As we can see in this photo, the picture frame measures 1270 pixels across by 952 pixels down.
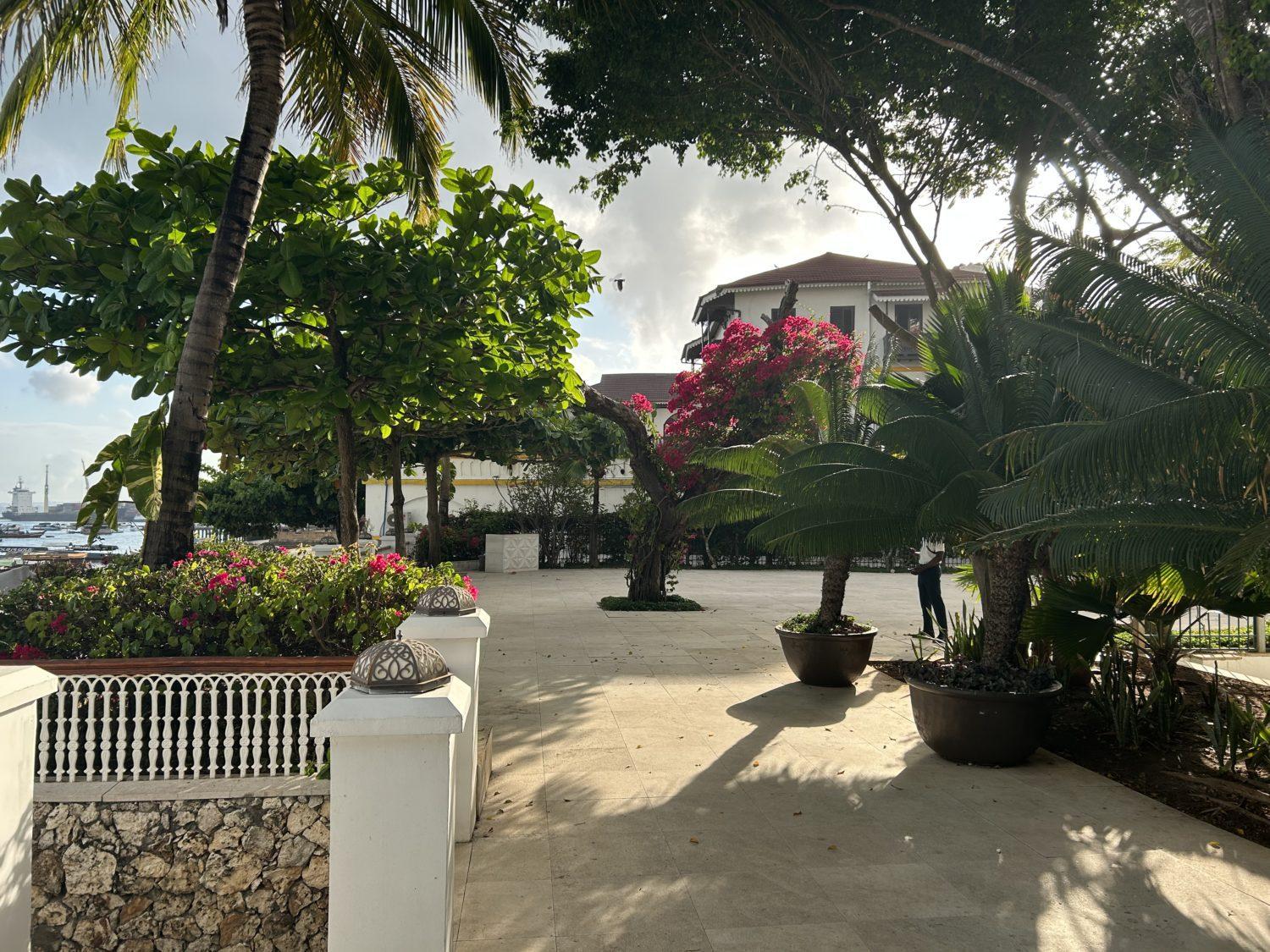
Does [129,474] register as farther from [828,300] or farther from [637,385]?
[637,385]

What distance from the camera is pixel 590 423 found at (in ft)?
69.9

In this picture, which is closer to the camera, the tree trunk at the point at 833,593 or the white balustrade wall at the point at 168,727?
the white balustrade wall at the point at 168,727

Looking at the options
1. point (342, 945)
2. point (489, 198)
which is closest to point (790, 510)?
point (489, 198)

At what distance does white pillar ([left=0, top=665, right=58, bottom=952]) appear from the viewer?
9.63ft

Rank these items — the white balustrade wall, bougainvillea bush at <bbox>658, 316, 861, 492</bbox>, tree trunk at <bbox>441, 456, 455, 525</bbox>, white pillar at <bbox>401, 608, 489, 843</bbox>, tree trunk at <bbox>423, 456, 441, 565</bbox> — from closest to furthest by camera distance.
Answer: the white balustrade wall, white pillar at <bbox>401, 608, 489, 843</bbox>, bougainvillea bush at <bbox>658, 316, 861, 492</bbox>, tree trunk at <bbox>423, 456, 441, 565</bbox>, tree trunk at <bbox>441, 456, 455, 525</bbox>

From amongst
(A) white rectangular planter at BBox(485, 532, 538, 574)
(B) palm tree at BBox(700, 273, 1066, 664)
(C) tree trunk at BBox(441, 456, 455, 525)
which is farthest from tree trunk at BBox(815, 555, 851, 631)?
(A) white rectangular planter at BBox(485, 532, 538, 574)

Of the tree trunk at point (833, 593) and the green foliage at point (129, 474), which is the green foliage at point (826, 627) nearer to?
the tree trunk at point (833, 593)

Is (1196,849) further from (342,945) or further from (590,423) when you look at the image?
(590,423)

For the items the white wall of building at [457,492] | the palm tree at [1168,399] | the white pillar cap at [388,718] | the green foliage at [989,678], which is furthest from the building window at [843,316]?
the white pillar cap at [388,718]

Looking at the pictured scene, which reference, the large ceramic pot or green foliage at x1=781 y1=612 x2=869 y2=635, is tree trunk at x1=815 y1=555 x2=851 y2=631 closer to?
green foliage at x1=781 y1=612 x2=869 y2=635

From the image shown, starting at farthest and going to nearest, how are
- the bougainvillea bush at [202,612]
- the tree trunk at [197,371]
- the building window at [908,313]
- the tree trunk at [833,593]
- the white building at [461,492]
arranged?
the building window at [908,313] < the white building at [461,492] < the tree trunk at [833,593] < the tree trunk at [197,371] < the bougainvillea bush at [202,612]

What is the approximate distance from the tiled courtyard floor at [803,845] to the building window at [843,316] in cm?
2656

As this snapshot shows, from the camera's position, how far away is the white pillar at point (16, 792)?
2936 mm

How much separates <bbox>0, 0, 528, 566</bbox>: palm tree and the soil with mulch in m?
6.75
